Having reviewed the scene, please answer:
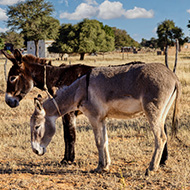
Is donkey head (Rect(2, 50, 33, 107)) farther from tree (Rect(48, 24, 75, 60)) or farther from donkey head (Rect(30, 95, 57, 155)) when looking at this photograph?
tree (Rect(48, 24, 75, 60))

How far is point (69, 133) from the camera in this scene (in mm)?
5254

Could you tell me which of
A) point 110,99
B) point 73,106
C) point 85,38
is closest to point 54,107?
point 73,106

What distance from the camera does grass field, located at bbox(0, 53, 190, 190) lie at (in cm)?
428

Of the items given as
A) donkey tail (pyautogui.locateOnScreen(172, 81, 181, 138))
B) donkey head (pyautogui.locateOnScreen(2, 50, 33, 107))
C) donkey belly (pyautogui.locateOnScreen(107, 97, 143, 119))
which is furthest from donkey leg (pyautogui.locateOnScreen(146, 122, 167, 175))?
donkey head (pyautogui.locateOnScreen(2, 50, 33, 107))

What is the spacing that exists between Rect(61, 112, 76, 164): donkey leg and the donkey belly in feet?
3.68

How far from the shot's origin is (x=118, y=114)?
435 centimetres

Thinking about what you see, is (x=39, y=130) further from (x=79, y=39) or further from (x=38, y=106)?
(x=79, y=39)

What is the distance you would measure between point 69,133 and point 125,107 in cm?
159

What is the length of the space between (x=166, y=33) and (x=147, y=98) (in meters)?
67.7

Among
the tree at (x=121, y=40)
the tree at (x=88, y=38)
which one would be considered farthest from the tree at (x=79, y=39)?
the tree at (x=121, y=40)

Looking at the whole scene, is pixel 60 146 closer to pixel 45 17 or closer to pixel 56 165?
pixel 56 165

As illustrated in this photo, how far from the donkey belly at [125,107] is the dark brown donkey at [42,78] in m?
1.18

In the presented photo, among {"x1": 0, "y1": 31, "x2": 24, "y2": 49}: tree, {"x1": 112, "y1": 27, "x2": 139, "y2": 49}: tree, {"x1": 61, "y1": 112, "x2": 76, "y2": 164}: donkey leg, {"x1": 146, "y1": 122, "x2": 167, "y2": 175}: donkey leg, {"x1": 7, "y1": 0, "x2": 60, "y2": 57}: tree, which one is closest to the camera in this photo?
{"x1": 146, "y1": 122, "x2": 167, "y2": 175}: donkey leg

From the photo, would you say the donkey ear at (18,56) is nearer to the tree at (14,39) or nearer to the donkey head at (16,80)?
the donkey head at (16,80)
